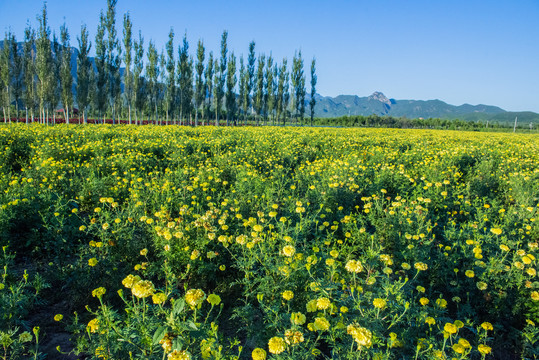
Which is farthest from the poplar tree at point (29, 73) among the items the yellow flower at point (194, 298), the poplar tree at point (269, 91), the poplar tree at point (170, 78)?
the yellow flower at point (194, 298)

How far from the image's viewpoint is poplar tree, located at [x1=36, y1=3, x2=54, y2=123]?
25906mm

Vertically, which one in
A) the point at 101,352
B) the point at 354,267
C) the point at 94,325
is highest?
the point at 354,267

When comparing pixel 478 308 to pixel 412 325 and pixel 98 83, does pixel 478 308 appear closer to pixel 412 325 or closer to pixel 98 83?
pixel 412 325

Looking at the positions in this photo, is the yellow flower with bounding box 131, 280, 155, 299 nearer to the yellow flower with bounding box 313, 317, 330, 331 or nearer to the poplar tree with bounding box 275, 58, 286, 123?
the yellow flower with bounding box 313, 317, 330, 331

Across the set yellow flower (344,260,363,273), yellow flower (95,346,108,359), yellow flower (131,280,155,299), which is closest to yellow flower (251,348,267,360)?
yellow flower (131,280,155,299)

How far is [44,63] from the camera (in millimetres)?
26016

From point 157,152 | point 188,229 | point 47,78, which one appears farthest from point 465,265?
point 47,78

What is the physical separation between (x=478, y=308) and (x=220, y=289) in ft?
7.92

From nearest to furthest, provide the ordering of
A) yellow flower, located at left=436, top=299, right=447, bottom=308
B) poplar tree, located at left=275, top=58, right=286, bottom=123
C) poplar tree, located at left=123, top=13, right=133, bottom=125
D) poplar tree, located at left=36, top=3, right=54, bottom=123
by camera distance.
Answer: yellow flower, located at left=436, top=299, right=447, bottom=308 → poplar tree, located at left=36, top=3, right=54, bottom=123 → poplar tree, located at left=123, top=13, right=133, bottom=125 → poplar tree, located at left=275, top=58, right=286, bottom=123

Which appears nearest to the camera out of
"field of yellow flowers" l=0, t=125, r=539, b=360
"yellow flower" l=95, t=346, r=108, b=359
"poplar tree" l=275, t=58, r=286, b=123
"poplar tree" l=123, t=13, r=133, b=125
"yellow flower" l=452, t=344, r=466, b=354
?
"yellow flower" l=452, t=344, r=466, b=354

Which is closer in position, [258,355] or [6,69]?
[258,355]

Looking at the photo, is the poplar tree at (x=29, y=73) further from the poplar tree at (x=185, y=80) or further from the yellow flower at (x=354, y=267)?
the yellow flower at (x=354, y=267)

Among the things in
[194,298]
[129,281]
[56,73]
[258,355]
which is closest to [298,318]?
[258,355]

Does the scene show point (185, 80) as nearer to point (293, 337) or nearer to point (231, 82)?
point (231, 82)
